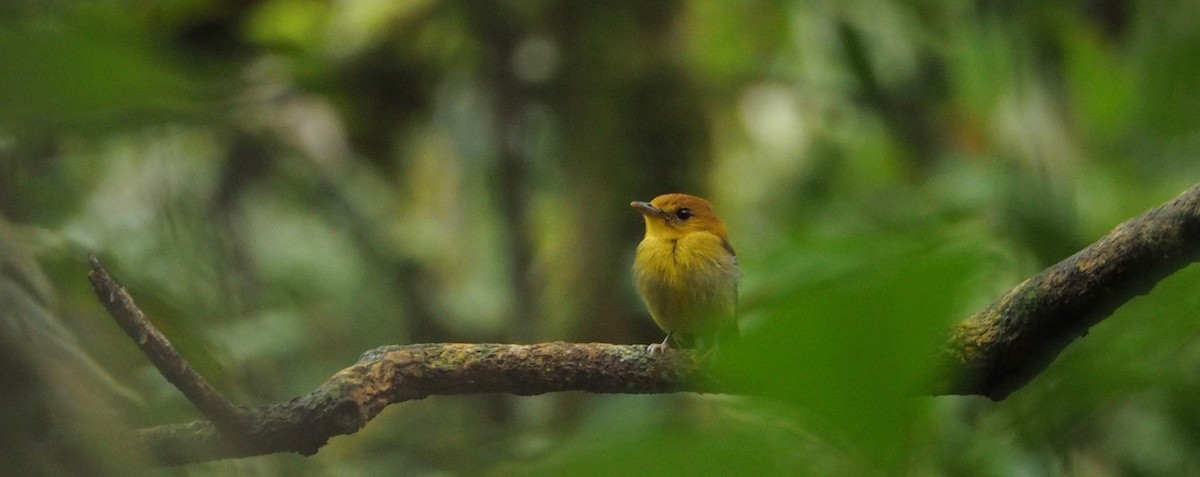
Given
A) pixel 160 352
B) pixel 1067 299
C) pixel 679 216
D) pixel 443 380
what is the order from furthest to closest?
1. pixel 679 216
2. pixel 443 380
3. pixel 1067 299
4. pixel 160 352

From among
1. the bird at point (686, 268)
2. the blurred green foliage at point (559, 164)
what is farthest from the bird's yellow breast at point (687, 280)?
the blurred green foliage at point (559, 164)

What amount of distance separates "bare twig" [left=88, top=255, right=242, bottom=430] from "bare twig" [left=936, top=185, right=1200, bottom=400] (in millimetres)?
660

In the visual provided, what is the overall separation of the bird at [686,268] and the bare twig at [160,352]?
1.67 meters

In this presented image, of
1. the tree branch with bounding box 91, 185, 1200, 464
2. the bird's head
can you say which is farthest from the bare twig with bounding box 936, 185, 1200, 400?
the bird's head

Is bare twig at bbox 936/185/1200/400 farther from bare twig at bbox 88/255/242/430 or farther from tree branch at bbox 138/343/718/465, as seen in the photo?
bare twig at bbox 88/255/242/430

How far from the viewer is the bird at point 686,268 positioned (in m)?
2.99

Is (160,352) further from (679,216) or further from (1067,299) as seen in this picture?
(679,216)

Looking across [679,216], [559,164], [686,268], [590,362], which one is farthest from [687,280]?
[559,164]

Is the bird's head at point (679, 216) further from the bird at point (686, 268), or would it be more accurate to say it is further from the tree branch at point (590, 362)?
the tree branch at point (590, 362)

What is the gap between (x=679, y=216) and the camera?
328cm

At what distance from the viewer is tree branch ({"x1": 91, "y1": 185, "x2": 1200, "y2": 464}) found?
111 centimetres

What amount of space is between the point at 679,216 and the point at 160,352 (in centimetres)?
225

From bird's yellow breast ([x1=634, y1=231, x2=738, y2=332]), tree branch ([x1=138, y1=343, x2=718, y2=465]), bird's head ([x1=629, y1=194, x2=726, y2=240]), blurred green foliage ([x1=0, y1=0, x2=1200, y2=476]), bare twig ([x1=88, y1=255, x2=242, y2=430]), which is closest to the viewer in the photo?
bare twig ([x1=88, y1=255, x2=242, y2=430])

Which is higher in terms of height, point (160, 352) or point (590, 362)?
point (590, 362)
